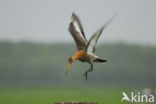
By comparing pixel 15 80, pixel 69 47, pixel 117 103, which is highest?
pixel 69 47

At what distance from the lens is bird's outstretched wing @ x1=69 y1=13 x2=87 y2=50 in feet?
24.6

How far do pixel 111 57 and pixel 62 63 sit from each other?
6.05 m

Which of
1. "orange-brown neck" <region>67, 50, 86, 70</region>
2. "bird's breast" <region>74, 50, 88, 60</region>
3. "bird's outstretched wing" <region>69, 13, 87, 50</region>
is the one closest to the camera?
"orange-brown neck" <region>67, 50, 86, 70</region>

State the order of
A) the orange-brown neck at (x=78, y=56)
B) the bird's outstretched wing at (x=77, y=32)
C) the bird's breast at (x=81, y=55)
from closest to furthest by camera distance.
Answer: the orange-brown neck at (x=78, y=56) → the bird's breast at (x=81, y=55) → the bird's outstretched wing at (x=77, y=32)

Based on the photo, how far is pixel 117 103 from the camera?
32750 millimetres

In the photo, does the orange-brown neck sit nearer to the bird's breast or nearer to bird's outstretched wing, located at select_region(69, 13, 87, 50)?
the bird's breast

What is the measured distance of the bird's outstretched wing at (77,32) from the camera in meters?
7.48

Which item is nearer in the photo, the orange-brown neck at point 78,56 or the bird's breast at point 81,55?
the orange-brown neck at point 78,56

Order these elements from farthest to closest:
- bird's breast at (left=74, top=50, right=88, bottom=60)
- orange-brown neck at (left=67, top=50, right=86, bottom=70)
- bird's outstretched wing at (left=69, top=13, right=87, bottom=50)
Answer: bird's outstretched wing at (left=69, top=13, right=87, bottom=50) → bird's breast at (left=74, top=50, right=88, bottom=60) → orange-brown neck at (left=67, top=50, right=86, bottom=70)

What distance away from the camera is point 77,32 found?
7656 mm

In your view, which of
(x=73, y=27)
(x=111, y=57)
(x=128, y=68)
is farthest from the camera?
(x=128, y=68)

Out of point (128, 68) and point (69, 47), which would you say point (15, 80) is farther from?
point (128, 68)

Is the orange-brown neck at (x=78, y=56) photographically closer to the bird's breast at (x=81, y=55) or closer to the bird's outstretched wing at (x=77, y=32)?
the bird's breast at (x=81, y=55)

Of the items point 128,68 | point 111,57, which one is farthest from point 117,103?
point 128,68
